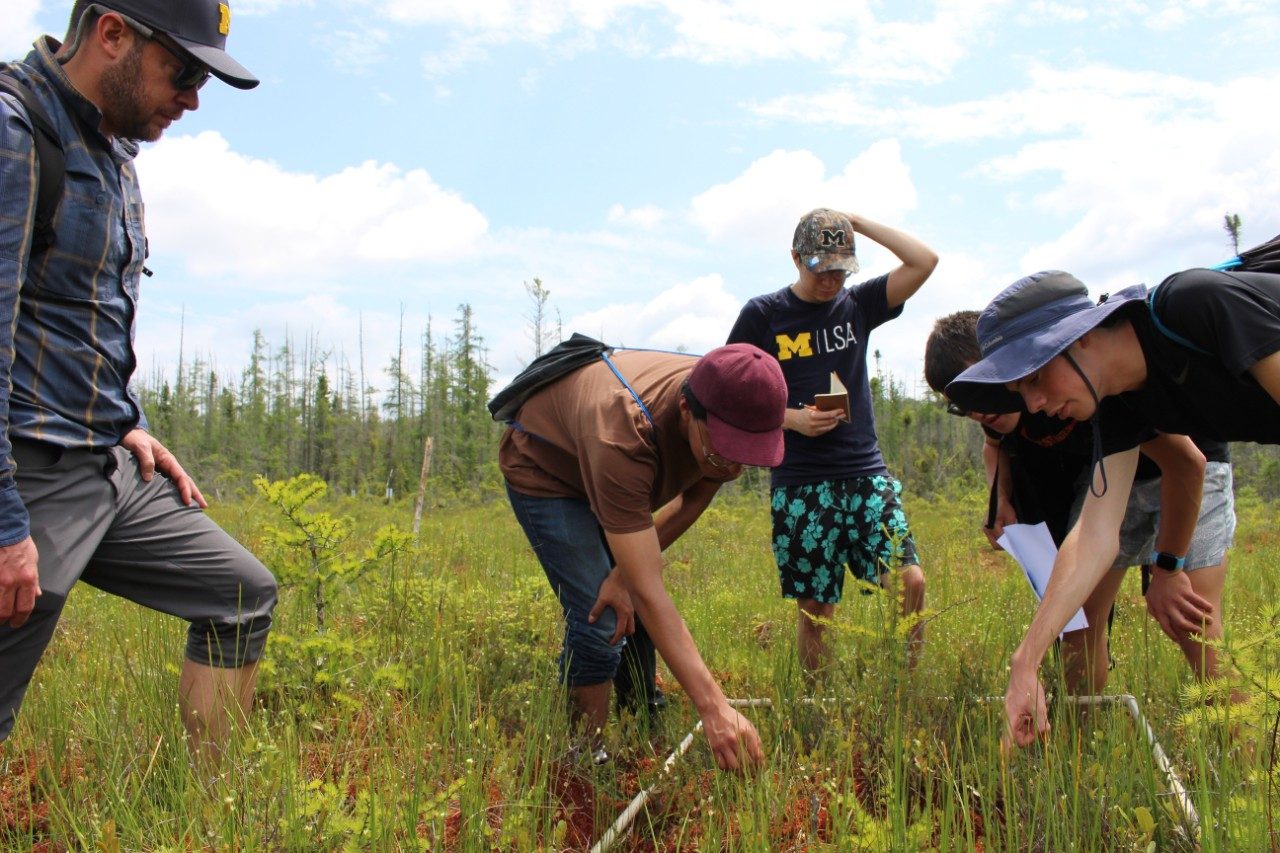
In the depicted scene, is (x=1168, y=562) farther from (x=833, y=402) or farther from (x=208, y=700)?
(x=208, y=700)

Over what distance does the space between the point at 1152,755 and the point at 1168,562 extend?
88cm

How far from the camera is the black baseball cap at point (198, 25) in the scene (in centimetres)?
215

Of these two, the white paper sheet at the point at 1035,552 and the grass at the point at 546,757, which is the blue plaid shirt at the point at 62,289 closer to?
the grass at the point at 546,757

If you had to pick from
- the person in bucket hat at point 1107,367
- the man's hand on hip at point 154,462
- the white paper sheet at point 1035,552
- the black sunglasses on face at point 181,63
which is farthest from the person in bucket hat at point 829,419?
the black sunglasses on face at point 181,63

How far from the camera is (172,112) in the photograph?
232 centimetres

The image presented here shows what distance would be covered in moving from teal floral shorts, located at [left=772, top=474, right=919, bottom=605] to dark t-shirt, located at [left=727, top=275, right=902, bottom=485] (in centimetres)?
7

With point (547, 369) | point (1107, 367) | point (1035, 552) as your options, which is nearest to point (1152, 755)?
point (1035, 552)

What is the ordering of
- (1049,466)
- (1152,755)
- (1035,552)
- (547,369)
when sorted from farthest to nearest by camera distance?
1. (1049,466)
2. (547,369)
3. (1035,552)
4. (1152,755)

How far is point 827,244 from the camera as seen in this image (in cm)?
377

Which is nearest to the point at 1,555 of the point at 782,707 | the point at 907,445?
the point at 782,707

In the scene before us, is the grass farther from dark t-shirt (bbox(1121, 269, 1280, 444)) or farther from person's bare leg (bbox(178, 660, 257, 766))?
dark t-shirt (bbox(1121, 269, 1280, 444))

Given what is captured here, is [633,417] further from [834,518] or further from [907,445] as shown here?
[907,445]

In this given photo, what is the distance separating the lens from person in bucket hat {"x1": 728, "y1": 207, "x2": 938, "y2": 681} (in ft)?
12.4

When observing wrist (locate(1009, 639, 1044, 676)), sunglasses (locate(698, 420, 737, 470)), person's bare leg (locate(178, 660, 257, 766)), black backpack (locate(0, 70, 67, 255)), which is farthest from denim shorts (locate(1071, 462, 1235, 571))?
black backpack (locate(0, 70, 67, 255))
